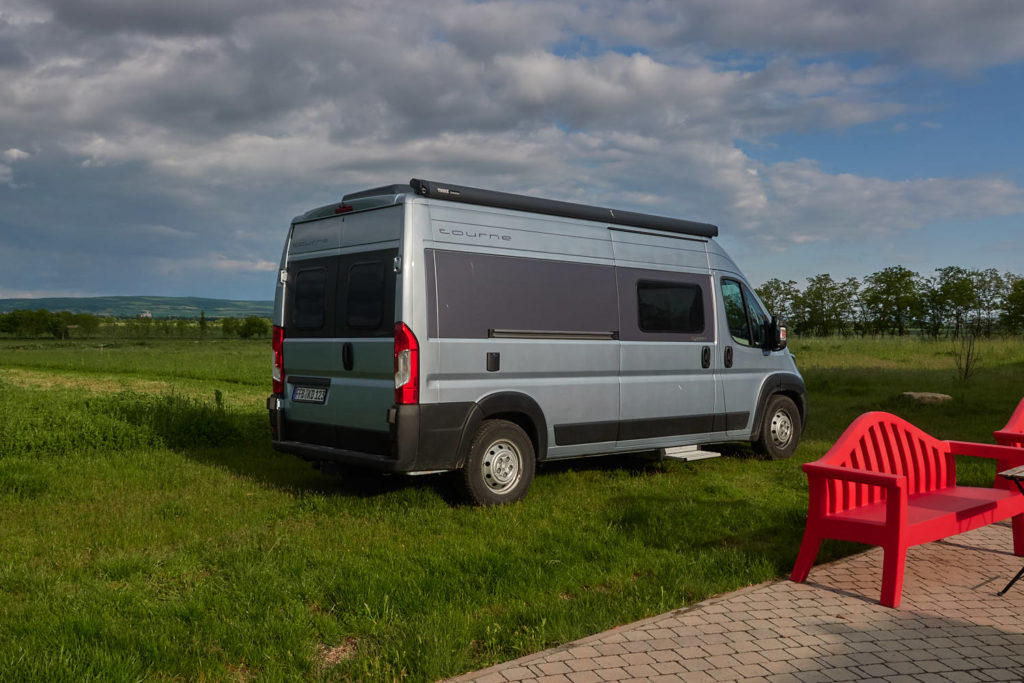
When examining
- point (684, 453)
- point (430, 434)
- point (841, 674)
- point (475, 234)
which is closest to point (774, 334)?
point (684, 453)

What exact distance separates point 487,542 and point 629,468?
3951mm

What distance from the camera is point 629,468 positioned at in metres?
9.90

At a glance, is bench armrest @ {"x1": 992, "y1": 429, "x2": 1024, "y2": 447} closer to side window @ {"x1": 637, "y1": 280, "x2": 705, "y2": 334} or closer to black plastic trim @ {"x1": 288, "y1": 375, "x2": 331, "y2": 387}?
side window @ {"x1": 637, "y1": 280, "x2": 705, "y2": 334}

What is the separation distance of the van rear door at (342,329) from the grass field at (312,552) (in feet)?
2.27

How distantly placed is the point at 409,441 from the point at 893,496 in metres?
3.66

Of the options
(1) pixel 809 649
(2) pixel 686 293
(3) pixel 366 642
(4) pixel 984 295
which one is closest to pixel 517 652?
(3) pixel 366 642

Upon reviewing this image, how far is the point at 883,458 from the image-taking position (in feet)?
19.6

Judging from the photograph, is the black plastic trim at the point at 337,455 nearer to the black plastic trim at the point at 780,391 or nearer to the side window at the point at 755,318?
the black plastic trim at the point at 780,391

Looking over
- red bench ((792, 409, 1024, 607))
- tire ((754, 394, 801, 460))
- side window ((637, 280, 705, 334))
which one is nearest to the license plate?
side window ((637, 280, 705, 334))

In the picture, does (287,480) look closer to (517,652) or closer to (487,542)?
(487,542)

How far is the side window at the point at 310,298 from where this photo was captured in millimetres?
8227

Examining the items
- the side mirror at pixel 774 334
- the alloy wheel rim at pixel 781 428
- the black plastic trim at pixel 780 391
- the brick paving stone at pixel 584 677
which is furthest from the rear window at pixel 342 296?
the alloy wheel rim at pixel 781 428

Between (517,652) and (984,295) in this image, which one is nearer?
(517,652)

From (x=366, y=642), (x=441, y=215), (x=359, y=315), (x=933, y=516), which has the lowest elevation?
(x=366, y=642)
